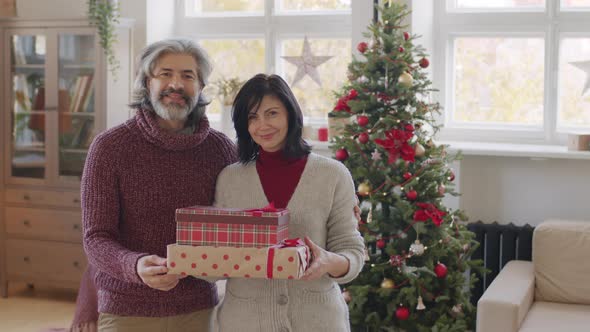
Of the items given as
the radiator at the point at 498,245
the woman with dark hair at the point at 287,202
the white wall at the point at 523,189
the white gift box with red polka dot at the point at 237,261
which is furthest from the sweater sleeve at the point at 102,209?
the white wall at the point at 523,189

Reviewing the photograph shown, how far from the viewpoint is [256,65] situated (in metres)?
5.28

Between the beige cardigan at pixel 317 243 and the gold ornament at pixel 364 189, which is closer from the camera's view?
the beige cardigan at pixel 317 243

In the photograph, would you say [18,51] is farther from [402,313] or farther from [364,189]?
[402,313]

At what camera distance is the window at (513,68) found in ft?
14.7

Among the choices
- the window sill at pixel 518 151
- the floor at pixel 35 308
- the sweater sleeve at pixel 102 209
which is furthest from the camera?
the floor at pixel 35 308

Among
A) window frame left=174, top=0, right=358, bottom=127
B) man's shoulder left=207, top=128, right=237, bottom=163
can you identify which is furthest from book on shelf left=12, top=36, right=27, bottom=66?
man's shoulder left=207, top=128, right=237, bottom=163

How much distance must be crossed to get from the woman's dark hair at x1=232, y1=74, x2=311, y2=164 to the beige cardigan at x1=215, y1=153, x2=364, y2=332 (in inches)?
2.1

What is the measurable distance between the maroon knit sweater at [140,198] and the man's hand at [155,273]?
94mm

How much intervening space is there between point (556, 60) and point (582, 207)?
31.8 inches

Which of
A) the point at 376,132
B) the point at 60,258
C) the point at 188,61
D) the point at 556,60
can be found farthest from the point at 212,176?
the point at 60,258

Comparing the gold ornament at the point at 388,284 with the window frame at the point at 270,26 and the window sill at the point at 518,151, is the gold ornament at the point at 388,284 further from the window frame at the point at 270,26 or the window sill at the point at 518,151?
the window frame at the point at 270,26

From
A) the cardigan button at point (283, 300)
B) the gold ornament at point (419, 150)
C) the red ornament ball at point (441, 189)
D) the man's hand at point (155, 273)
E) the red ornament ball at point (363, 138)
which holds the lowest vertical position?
the cardigan button at point (283, 300)

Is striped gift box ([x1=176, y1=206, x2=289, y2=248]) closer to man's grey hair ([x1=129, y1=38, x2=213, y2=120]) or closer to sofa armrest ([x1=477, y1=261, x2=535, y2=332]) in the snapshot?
man's grey hair ([x1=129, y1=38, x2=213, y2=120])

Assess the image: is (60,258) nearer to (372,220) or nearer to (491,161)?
(372,220)
